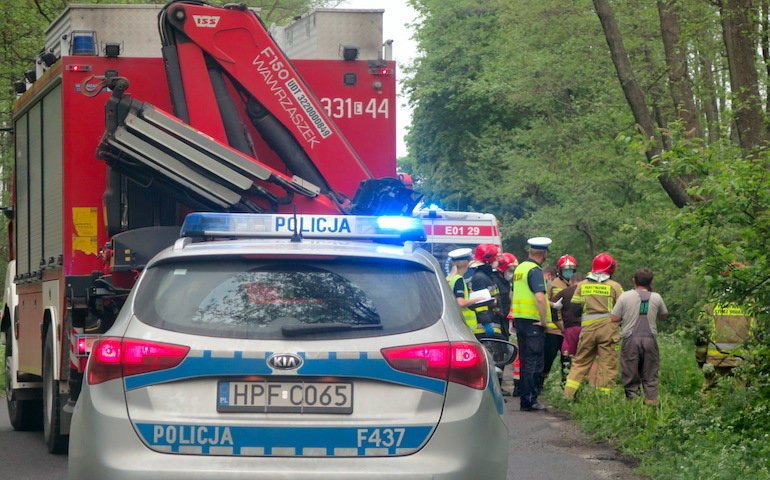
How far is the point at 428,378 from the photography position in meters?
5.64

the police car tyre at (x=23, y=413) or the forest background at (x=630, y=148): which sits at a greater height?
the forest background at (x=630, y=148)

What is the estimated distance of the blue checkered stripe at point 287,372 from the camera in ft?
18.1

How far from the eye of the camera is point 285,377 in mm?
5559

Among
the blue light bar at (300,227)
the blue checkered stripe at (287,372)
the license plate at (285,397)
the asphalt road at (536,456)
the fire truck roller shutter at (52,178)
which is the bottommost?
the asphalt road at (536,456)

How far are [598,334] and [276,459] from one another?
9.72 m

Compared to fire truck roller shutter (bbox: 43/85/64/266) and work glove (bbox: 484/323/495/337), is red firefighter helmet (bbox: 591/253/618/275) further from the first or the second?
fire truck roller shutter (bbox: 43/85/64/266)

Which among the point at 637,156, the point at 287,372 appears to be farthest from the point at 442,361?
the point at 637,156

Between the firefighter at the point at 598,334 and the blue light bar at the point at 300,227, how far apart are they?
28.1 feet

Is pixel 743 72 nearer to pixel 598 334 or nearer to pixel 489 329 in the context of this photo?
pixel 598 334

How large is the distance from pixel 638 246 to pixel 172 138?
1008 inches

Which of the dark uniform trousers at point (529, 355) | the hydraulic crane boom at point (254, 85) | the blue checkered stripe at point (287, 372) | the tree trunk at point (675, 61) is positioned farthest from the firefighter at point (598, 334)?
the blue checkered stripe at point (287, 372)

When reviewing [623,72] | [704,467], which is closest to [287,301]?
[704,467]

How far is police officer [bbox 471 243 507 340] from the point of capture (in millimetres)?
15695

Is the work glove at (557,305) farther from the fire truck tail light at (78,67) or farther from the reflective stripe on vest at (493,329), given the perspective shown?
the fire truck tail light at (78,67)
